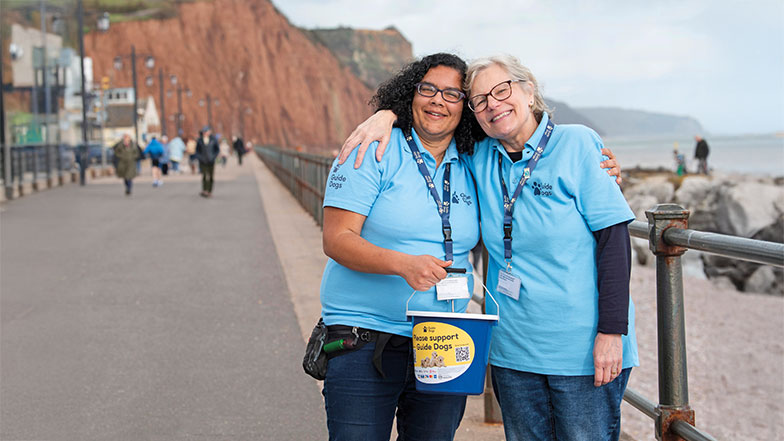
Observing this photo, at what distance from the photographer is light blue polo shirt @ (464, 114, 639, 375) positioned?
240 centimetres

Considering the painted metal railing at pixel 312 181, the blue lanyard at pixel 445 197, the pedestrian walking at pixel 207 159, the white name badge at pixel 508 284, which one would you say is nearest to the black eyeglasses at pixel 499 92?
the blue lanyard at pixel 445 197

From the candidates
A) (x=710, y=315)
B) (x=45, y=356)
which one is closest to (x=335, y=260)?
(x=45, y=356)

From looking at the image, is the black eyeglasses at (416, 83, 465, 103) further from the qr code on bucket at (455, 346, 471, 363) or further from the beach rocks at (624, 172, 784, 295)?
the beach rocks at (624, 172, 784, 295)

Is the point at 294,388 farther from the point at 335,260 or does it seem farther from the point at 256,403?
the point at 335,260

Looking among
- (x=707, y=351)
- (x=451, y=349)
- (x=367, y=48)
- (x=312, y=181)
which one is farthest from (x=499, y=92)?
(x=367, y=48)

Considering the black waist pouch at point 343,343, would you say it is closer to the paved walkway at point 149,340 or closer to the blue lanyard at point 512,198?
the blue lanyard at point 512,198

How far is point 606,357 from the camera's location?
2.38m

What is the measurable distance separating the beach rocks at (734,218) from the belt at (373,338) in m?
13.8

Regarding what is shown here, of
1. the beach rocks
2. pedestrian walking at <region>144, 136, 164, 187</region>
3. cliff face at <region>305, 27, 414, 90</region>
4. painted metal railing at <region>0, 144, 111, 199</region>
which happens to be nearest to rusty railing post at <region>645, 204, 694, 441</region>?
the beach rocks

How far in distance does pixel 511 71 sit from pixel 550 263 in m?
0.60

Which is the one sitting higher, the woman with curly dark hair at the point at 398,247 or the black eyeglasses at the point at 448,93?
the black eyeglasses at the point at 448,93

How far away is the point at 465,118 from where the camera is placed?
2.69 m

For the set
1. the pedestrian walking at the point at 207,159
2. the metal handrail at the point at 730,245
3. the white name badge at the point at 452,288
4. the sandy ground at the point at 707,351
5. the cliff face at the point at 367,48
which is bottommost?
the sandy ground at the point at 707,351

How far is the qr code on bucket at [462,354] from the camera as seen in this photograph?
2.40 m
